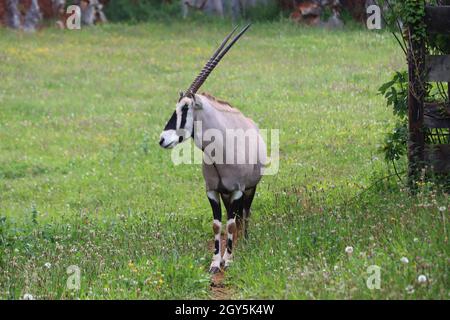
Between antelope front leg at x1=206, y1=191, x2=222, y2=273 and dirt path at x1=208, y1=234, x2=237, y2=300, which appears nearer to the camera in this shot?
dirt path at x1=208, y1=234, x2=237, y2=300

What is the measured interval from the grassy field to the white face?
1274 mm

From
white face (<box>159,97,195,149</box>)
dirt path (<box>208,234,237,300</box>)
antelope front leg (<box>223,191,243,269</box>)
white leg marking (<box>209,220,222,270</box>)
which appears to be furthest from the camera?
antelope front leg (<box>223,191,243,269</box>)

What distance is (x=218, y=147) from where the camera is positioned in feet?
33.6

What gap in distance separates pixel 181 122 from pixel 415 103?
114 inches

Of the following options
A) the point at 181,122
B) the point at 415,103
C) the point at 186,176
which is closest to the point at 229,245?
the point at 181,122

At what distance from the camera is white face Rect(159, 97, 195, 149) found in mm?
9750

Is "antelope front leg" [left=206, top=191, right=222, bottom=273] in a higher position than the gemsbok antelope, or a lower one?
lower

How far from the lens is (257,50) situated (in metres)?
30.7

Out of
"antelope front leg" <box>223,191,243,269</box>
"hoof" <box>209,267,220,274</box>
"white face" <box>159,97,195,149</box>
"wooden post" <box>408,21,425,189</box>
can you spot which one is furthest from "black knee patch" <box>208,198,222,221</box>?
"wooden post" <box>408,21,425,189</box>

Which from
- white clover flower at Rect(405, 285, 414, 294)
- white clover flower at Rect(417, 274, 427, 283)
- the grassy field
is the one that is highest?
white clover flower at Rect(417, 274, 427, 283)

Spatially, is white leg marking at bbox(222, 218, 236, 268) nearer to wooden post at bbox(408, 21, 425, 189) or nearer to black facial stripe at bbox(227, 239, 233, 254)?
black facial stripe at bbox(227, 239, 233, 254)

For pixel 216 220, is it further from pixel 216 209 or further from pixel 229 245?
pixel 229 245

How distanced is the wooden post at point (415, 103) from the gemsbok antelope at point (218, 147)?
1.90 m

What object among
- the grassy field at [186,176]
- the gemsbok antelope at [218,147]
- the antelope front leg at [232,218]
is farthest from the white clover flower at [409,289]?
the antelope front leg at [232,218]
